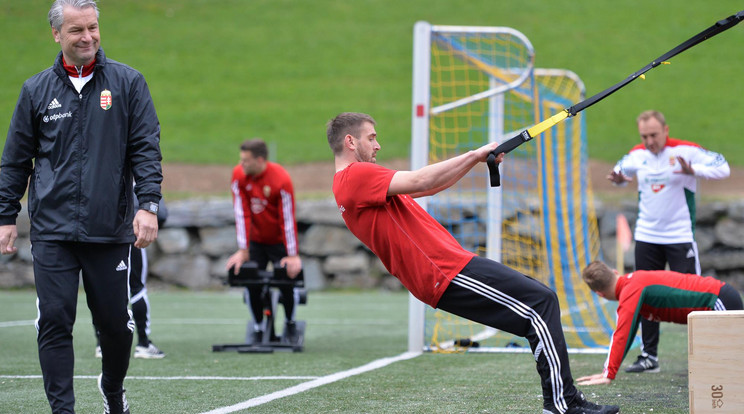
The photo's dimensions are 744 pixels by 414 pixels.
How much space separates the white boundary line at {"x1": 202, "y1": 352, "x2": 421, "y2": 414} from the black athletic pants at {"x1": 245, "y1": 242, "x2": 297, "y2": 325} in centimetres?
127

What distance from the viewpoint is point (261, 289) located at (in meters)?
8.33

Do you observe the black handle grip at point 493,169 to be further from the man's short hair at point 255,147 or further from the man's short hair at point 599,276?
the man's short hair at point 255,147

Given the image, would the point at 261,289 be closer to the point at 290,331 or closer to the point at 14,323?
the point at 290,331

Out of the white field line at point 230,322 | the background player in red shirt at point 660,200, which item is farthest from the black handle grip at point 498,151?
the white field line at point 230,322

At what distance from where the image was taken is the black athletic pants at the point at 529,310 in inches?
170

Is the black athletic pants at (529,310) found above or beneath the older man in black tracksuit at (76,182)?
beneath

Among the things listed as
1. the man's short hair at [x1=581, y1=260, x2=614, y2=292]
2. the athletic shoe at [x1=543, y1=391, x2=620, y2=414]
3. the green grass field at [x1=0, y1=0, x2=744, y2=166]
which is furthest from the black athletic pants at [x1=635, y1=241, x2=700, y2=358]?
the green grass field at [x1=0, y1=0, x2=744, y2=166]

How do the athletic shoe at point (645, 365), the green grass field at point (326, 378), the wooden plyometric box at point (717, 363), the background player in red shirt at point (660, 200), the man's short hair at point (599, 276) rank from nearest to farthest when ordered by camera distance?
the wooden plyometric box at point (717, 363), the green grass field at point (326, 378), the man's short hair at point (599, 276), the athletic shoe at point (645, 365), the background player in red shirt at point (660, 200)

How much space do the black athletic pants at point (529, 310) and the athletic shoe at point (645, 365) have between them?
257 cm

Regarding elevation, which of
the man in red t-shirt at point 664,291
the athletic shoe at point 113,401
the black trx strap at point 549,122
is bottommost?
the athletic shoe at point 113,401

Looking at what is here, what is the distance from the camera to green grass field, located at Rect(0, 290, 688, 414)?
5223mm

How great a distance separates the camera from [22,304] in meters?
13.1

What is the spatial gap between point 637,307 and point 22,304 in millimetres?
10014

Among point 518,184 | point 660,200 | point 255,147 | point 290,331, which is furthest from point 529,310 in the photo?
point 518,184
